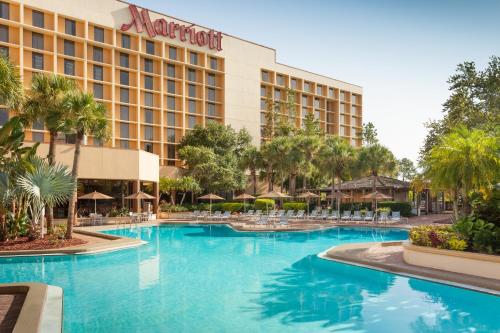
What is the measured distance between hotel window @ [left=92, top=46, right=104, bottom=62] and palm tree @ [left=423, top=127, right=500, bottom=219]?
140ft

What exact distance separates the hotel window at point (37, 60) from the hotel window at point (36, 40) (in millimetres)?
772

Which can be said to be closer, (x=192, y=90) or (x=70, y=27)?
(x=70, y=27)

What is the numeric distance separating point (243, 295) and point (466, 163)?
28.5 feet

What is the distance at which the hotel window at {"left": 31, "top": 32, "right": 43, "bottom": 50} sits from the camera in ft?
147

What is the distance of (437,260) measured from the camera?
1336 cm

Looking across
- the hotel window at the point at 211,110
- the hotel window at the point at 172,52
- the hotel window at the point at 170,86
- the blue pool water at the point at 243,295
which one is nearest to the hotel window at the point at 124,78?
the hotel window at the point at 170,86

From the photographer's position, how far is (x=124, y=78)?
5097 centimetres

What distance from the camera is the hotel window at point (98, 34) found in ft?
158

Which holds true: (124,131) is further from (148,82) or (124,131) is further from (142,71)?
(142,71)

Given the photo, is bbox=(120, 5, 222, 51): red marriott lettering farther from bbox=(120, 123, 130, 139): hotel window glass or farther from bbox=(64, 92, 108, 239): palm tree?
bbox=(64, 92, 108, 239): palm tree

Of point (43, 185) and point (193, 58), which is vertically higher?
point (193, 58)

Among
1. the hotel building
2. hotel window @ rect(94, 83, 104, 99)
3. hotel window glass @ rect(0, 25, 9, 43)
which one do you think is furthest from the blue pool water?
hotel window @ rect(94, 83, 104, 99)

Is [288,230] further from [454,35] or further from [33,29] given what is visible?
[33,29]

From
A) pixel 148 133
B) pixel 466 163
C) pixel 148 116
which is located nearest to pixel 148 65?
pixel 148 116
